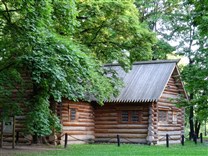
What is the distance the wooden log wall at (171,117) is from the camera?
27078 millimetres

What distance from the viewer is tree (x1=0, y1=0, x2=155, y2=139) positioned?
46.0 ft

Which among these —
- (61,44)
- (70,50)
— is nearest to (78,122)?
(70,50)

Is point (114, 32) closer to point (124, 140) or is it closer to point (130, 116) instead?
point (130, 116)

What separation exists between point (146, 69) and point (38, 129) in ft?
40.6

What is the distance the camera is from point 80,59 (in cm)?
1520

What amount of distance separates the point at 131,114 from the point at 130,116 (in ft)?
0.53

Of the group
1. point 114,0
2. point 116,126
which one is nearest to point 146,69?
point 116,126

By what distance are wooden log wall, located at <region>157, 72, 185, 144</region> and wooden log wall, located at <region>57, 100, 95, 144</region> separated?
5088 millimetres

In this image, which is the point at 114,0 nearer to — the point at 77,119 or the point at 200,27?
the point at 77,119

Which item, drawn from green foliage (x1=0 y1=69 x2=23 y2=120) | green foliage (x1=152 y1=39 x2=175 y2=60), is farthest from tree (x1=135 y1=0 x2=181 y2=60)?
green foliage (x1=0 y1=69 x2=23 y2=120)

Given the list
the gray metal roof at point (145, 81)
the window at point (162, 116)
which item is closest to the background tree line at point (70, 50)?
the gray metal roof at point (145, 81)

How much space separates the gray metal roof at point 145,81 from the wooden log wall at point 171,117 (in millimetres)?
1116

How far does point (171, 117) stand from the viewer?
28.9 metres

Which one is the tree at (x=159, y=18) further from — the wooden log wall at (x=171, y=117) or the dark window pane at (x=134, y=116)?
the dark window pane at (x=134, y=116)
